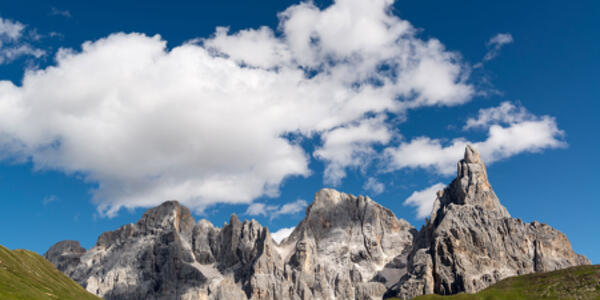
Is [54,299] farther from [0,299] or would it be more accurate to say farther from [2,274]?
[0,299]

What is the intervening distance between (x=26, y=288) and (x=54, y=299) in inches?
493

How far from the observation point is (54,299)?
196 m

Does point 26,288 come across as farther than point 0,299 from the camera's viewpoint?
Yes

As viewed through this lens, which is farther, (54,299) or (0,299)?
(54,299)

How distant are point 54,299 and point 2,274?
58.5ft

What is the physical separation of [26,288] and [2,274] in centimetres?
1000

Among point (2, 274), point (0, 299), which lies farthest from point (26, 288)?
point (0, 299)

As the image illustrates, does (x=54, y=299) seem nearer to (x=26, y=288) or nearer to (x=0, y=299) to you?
(x=26, y=288)

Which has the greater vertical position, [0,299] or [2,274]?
[2,274]

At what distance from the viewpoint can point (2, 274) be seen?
189 meters

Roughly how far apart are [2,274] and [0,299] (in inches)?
1127

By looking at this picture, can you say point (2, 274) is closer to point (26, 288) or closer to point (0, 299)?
point (26, 288)

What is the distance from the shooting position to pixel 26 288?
185750 millimetres
